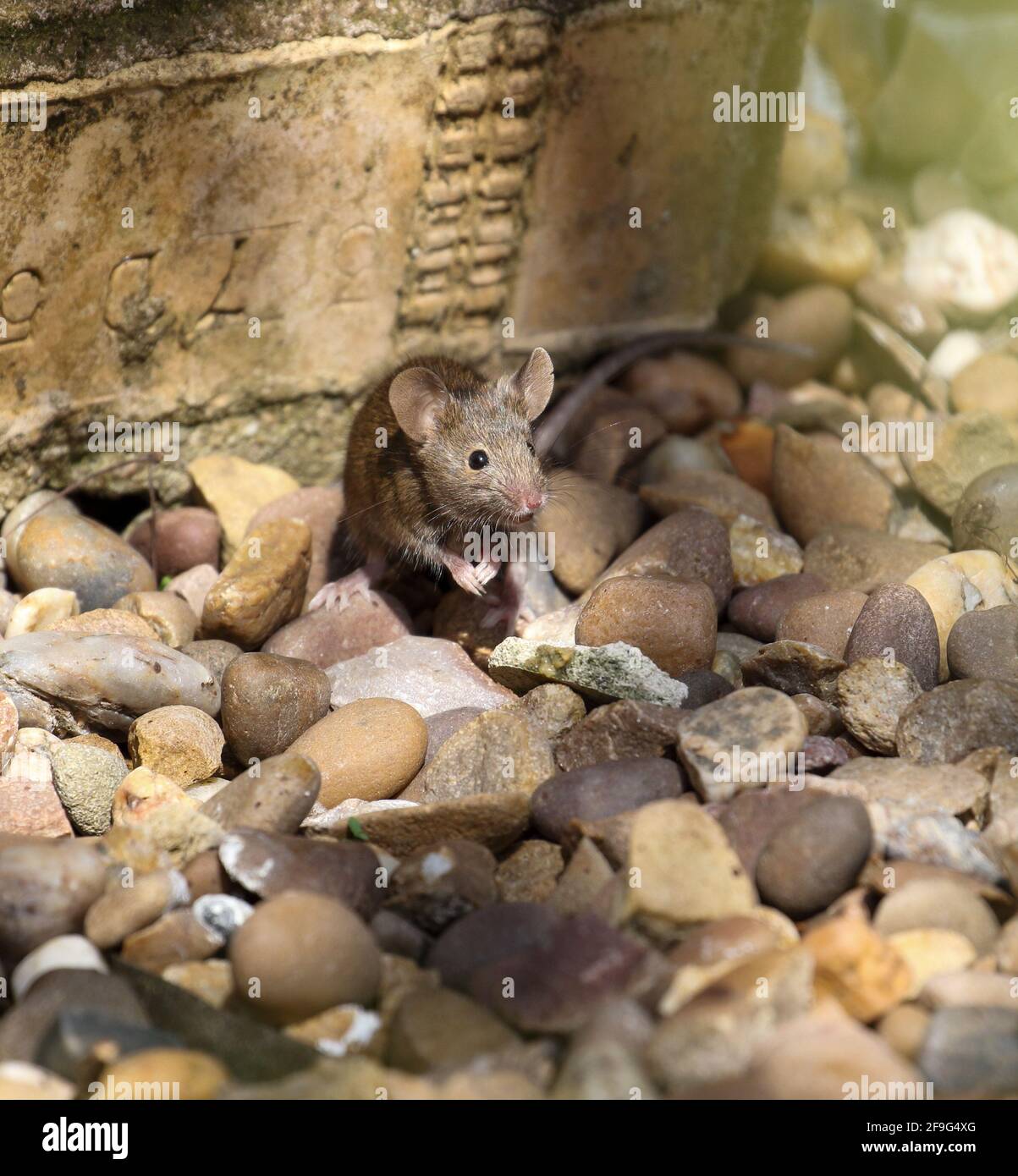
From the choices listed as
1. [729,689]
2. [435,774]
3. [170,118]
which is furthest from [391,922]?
[170,118]

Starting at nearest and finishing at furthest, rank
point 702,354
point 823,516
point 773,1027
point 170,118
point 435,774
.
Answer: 1. point 773,1027
2. point 435,774
3. point 170,118
4. point 823,516
5. point 702,354

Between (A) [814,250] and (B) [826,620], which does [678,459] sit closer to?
(B) [826,620]

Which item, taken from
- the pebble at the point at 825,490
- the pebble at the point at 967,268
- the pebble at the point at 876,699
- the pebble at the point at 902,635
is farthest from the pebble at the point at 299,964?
the pebble at the point at 967,268

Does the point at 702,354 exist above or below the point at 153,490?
above

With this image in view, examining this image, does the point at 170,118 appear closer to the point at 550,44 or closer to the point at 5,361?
the point at 5,361

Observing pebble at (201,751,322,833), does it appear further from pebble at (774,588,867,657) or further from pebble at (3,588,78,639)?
pebble at (774,588,867,657)

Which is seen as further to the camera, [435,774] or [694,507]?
[694,507]

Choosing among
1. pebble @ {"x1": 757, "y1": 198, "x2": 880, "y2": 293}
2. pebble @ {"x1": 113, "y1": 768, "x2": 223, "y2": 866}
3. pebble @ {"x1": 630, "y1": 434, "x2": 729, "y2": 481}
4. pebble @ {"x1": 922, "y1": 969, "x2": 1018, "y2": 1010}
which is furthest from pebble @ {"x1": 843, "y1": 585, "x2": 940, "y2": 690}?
pebble @ {"x1": 757, "y1": 198, "x2": 880, "y2": 293}
